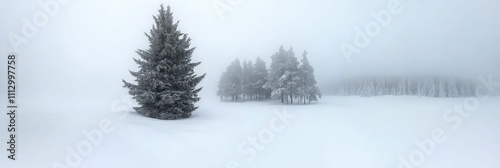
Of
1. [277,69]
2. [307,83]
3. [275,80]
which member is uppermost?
[277,69]

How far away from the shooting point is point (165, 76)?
582 inches

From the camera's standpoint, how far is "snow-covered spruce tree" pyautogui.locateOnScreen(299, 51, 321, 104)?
1075 inches

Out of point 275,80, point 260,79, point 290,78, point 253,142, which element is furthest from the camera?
point 260,79

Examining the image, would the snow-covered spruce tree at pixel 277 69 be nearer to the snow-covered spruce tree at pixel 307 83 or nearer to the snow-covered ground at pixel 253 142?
the snow-covered spruce tree at pixel 307 83

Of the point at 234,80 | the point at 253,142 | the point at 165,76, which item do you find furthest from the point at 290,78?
the point at 253,142

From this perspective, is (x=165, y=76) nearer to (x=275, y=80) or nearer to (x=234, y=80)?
(x=275, y=80)

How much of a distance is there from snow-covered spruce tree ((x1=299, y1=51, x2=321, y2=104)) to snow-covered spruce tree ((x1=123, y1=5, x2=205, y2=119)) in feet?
49.5

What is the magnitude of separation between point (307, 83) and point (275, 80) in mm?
4056

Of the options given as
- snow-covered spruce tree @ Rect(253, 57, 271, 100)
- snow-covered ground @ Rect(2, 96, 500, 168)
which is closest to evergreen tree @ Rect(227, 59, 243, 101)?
snow-covered spruce tree @ Rect(253, 57, 271, 100)

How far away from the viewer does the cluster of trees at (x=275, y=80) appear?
27.4m

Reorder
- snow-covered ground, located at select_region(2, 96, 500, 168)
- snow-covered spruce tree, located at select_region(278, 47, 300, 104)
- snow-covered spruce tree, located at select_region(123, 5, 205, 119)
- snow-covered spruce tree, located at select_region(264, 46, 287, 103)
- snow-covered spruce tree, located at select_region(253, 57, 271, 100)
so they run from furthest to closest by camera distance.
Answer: snow-covered spruce tree, located at select_region(253, 57, 271, 100)
snow-covered spruce tree, located at select_region(264, 46, 287, 103)
snow-covered spruce tree, located at select_region(278, 47, 300, 104)
snow-covered spruce tree, located at select_region(123, 5, 205, 119)
snow-covered ground, located at select_region(2, 96, 500, 168)

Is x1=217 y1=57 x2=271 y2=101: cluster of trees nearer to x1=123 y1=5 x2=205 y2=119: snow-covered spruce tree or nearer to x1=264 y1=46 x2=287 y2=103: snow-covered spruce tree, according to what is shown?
x1=264 y1=46 x2=287 y2=103: snow-covered spruce tree

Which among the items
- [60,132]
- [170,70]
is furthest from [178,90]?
[60,132]

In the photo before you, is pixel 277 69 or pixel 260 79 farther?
pixel 260 79
